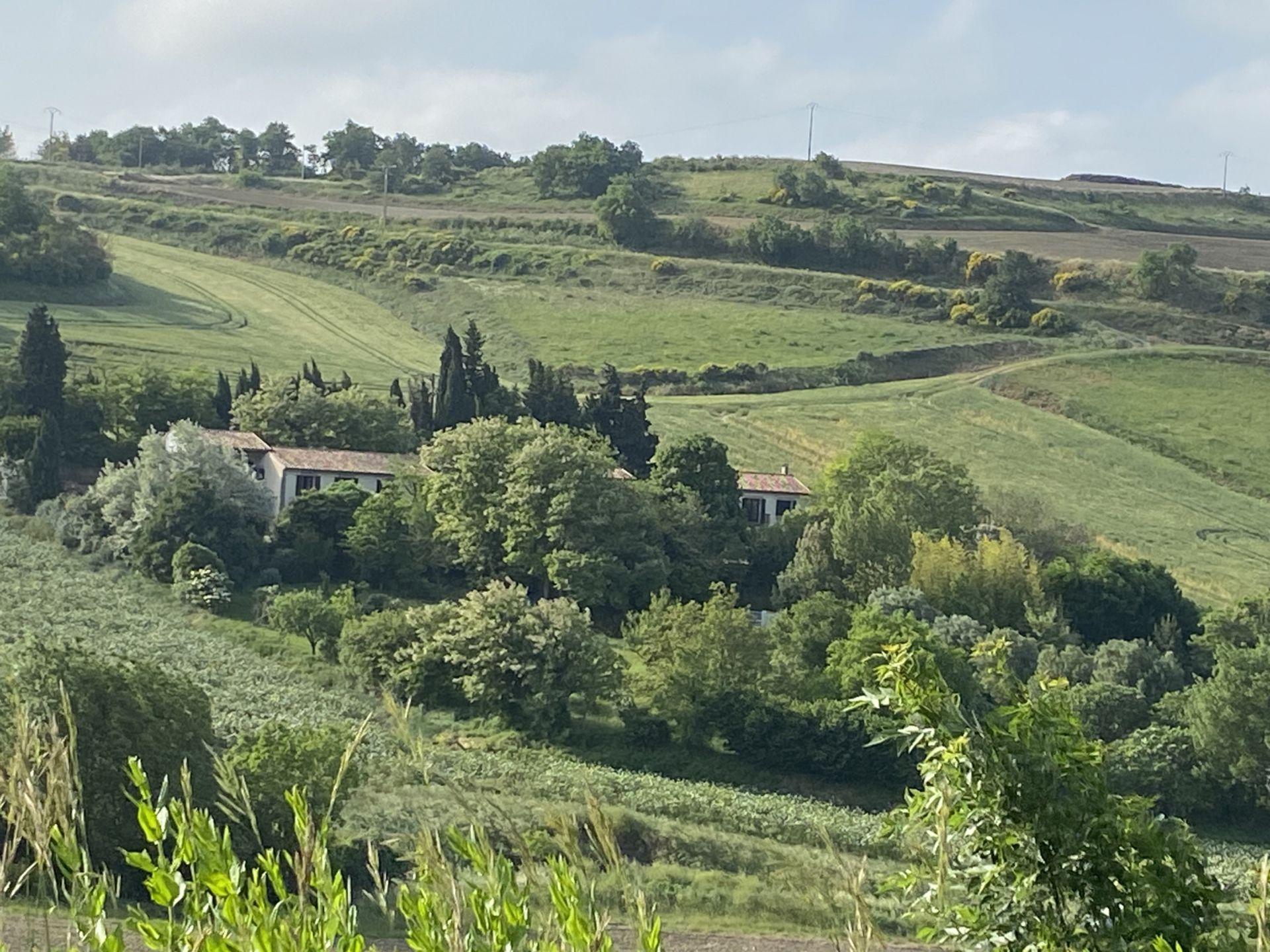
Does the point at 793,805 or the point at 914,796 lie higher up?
the point at 914,796

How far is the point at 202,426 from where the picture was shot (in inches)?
2650

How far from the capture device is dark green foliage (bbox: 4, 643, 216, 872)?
1153 inches

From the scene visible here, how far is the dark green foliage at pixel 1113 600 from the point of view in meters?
56.9

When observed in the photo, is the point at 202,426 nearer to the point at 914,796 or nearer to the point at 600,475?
the point at 600,475

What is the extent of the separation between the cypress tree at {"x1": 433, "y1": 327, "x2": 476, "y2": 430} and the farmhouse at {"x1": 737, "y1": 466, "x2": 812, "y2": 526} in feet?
37.0

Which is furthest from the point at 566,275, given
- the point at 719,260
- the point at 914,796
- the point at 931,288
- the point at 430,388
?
the point at 914,796

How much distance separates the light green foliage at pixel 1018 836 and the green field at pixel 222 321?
78.3 metres

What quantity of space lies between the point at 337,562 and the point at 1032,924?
48.4m

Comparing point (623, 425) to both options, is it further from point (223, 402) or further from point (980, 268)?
point (980, 268)

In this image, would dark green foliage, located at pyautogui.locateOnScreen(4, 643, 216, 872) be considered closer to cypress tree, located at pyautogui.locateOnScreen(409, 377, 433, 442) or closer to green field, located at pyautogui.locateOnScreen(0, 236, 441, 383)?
cypress tree, located at pyautogui.locateOnScreen(409, 377, 433, 442)

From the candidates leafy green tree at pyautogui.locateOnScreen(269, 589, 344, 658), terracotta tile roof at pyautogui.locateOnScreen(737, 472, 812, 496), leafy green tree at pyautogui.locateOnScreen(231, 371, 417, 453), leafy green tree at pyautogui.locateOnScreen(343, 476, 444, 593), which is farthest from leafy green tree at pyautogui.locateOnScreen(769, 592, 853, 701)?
leafy green tree at pyautogui.locateOnScreen(231, 371, 417, 453)

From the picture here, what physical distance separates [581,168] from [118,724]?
4910 inches

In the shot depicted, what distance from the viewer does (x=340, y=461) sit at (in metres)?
62.3

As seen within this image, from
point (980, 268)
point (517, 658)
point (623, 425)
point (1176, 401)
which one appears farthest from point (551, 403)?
point (980, 268)
